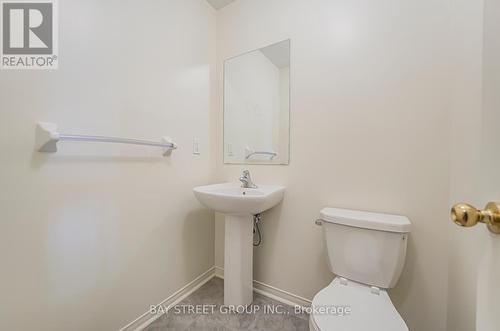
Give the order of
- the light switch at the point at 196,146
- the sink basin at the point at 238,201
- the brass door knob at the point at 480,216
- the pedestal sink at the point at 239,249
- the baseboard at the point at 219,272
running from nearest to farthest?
the brass door knob at the point at 480,216, the sink basin at the point at 238,201, the pedestal sink at the point at 239,249, the light switch at the point at 196,146, the baseboard at the point at 219,272

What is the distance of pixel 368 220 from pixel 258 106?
1071 mm

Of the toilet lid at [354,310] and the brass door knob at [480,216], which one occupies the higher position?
the brass door knob at [480,216]

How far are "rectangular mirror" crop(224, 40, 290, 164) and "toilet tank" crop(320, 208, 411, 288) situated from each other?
550mm

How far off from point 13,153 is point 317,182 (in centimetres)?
143

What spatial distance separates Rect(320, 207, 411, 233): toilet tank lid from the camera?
960 mm

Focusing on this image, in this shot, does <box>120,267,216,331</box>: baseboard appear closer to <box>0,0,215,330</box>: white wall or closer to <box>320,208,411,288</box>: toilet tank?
<box>0,0,215,330</box>: white wall

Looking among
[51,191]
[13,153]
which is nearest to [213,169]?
[51,191]

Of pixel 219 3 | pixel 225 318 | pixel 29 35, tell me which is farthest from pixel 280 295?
pixel 219 3

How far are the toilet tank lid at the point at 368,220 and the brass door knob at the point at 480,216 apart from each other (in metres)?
0.67

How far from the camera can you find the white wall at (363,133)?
3.36 feet

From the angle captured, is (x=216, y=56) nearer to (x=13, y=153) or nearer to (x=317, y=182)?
(x=317, y=182)

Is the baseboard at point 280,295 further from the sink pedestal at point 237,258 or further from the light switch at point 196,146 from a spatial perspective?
the light switch at point 196,146

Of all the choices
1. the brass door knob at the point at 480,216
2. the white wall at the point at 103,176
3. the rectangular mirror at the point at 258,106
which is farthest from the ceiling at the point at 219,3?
the brass door knob at the point at 480,216

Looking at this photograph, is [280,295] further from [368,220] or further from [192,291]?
[368,220]
